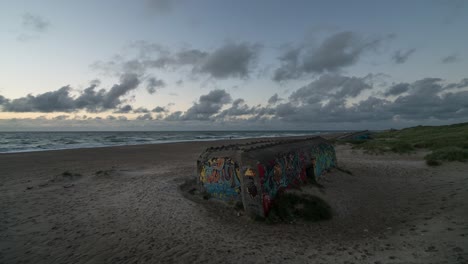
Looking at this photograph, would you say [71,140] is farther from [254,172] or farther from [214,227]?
[254,172]

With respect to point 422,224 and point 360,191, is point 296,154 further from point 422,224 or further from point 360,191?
point 422,224

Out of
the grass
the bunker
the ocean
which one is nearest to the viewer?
the grass

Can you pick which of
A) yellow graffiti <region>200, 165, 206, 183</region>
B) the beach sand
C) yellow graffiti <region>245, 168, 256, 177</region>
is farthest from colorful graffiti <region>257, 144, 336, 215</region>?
yellow graffiti <region>200, 165, 206, 183</region>

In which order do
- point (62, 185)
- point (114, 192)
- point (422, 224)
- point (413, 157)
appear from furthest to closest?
1. point (413, 157)
2. point (62, 185)
3. point (114, 192)
4. point (422, 224)

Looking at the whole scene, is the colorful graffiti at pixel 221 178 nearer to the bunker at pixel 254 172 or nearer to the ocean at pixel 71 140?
the bunker at pixel 254 172

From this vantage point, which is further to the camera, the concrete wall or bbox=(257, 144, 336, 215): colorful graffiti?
bbox=(257, 144, 336, 215): colorful graffiti

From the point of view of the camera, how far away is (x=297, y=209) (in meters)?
8.80

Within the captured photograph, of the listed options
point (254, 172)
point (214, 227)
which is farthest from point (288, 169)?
point (214, 227)

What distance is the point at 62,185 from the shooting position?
12867 millimetres

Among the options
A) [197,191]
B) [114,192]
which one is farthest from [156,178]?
[197,191]

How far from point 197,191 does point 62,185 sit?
25.5 ft

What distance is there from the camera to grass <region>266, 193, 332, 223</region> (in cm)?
830

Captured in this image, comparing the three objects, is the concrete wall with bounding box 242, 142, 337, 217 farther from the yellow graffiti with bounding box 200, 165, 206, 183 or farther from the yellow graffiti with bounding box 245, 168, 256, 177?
the yellow graffiti with bounding box 200, 165, 206, 183

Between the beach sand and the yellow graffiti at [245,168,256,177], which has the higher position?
the yellow graffiti at [245,168,256,177]
